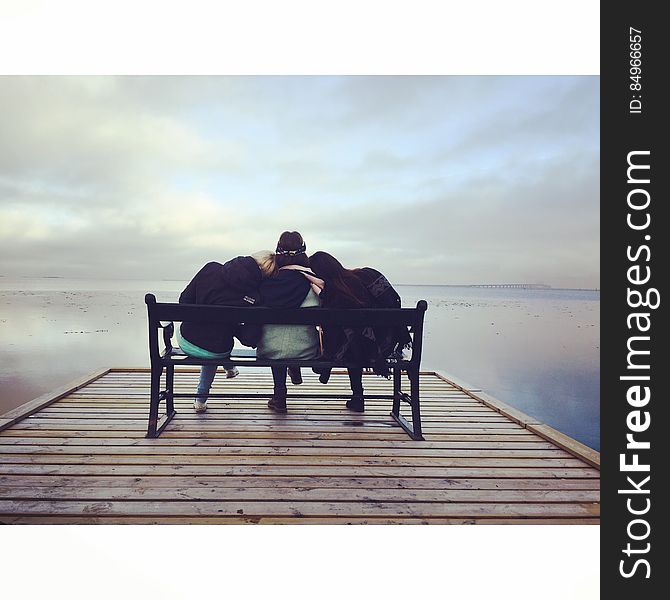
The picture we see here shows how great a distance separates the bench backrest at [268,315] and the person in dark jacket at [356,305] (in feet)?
0.44

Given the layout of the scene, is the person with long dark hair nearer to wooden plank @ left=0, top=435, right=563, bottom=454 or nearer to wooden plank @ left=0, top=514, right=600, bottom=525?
wooden plank @ left=0, top=435, right=563, bottom=454

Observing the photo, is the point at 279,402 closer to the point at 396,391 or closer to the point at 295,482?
the point at 396,391

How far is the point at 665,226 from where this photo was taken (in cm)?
141

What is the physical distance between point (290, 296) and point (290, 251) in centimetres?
31

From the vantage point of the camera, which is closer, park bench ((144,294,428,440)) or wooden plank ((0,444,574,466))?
wooden plank ((0,444,574,466))

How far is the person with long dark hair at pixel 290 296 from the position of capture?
2.60 metres

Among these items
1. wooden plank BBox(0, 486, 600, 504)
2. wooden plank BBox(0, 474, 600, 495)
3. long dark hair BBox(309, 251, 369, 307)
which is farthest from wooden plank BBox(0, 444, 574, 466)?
long dark hair BBox(309, 251, 369, 307)

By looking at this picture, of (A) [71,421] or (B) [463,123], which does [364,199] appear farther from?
(A) [71,421]

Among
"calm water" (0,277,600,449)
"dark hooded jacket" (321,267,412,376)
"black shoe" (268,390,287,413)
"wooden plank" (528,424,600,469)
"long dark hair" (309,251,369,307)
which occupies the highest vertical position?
"long dark hair" (309,251,369,307)

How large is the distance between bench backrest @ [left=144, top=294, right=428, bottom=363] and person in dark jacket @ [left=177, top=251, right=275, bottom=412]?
113 millimetres

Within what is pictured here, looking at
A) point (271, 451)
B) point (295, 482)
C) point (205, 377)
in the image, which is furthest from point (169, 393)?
point (295, 482)

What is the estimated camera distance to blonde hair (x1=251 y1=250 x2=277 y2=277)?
8.64ft
